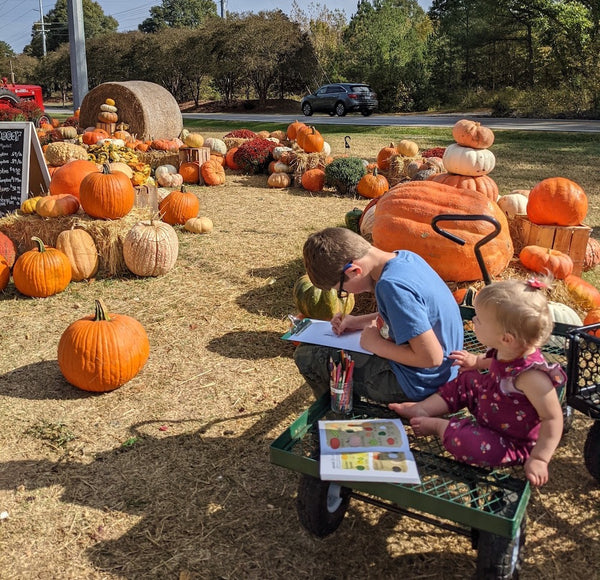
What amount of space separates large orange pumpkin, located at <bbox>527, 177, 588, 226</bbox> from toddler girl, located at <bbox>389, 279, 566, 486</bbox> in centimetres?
351

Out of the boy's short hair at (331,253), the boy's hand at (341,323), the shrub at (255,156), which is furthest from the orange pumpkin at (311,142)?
the boy's short hair at (331,253)

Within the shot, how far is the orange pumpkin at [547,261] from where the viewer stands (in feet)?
16.2

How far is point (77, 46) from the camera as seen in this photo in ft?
65.9

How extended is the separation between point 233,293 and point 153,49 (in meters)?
40.4

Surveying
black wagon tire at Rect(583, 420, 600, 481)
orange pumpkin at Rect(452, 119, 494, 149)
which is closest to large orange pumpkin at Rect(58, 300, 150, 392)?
black wagon tire at Rect(583, 420, 600, 481)

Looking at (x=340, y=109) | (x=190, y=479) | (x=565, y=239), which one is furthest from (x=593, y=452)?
(x=340, y=109)

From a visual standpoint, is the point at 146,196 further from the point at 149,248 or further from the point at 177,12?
the point at 177,12

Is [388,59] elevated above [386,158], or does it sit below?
above

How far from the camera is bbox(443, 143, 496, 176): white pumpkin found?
216 inches

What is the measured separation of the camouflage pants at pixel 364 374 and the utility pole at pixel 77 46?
2008cm

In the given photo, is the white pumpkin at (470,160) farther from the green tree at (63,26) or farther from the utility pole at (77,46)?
the green tree at (63,26)

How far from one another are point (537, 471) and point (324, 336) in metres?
1.18

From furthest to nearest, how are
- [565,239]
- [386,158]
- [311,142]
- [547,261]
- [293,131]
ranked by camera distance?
[293,131], [311,142], [386,158], [565,239], [547,261]

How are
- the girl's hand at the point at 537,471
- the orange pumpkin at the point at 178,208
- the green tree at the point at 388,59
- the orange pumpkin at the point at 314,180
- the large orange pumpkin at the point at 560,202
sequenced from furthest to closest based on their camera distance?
the green tree at the point at 388,59
the orange pumpkin at the point at 314,180
the orange pumpkin at the point at 178,208
the large orange pumpkin at the point at 560,202
the girl's hand at the point at 537,471
